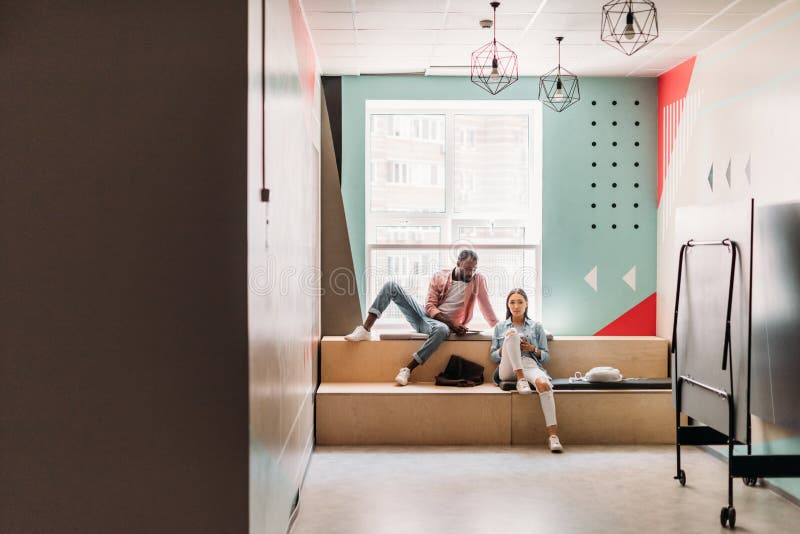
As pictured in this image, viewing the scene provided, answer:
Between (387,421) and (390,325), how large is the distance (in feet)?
4.10

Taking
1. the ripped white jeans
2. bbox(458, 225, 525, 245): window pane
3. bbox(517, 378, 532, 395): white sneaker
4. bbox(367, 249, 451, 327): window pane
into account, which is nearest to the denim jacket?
the ripped white jeans

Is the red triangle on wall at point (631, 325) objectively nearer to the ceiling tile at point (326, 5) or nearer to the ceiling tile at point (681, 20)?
the ceiling tile at point (681, 20)

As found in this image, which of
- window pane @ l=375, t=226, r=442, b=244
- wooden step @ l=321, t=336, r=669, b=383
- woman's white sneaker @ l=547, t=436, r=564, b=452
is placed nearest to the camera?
woman's white sneaker @ l=547, t=436, r=564, b=452

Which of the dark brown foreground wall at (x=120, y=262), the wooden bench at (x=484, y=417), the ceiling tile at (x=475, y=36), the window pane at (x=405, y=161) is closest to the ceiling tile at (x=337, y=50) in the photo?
the ceiling tile at (x=475, y=36)

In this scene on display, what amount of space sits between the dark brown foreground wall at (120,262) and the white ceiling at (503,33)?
2.14 meters

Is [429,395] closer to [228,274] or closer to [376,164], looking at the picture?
[376,164]

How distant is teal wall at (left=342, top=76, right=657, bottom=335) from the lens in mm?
6320

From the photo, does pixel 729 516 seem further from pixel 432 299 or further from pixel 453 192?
pixel 453 192

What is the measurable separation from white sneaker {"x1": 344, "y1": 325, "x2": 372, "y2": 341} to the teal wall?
1.40 ft

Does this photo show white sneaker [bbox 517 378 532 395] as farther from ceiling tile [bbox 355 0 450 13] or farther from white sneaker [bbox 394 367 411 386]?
ceiling tile [bbox 355 0 450 13]

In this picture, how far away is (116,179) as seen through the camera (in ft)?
7.84

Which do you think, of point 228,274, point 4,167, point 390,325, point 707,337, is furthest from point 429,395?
point 4,167

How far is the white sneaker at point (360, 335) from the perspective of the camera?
19.2 feet

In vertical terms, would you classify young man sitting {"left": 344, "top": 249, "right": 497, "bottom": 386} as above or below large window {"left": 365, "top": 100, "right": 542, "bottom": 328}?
below
